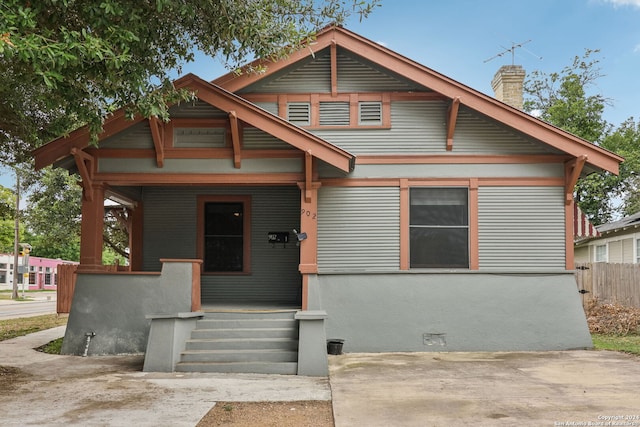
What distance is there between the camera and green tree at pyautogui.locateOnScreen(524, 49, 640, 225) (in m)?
29.2

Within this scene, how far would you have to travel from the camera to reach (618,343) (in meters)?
12.0

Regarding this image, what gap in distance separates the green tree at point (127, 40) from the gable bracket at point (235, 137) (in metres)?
0.96

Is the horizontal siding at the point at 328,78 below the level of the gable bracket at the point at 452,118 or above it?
above

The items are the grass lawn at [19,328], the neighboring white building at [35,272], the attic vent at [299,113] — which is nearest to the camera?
the attic vent at [299,113]

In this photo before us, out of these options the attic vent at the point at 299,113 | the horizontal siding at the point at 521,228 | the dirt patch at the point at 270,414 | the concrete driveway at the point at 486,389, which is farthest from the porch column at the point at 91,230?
the horizontal siding at the point at 521,228

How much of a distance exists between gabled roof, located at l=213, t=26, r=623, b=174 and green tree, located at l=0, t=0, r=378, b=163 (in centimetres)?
172

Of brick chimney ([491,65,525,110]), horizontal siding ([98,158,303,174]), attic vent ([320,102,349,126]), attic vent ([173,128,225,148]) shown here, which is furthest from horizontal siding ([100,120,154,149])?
brick chimney ([491,65,525,110])

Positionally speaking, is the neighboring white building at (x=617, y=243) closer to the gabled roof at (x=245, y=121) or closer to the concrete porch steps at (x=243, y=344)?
the gabled roof at (x=245, y=121)

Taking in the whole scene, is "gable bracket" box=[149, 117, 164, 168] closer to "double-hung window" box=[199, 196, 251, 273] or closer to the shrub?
"double-hung window" box=[199, 196, 251, 273]

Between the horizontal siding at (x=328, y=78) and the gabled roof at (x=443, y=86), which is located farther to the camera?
the horizontal siding at (x=328, y=78)

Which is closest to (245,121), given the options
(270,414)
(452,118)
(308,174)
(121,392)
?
(308,174)

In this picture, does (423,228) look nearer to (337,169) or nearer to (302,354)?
(337,169)

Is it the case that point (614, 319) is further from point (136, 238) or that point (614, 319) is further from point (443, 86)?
point (136, 238)

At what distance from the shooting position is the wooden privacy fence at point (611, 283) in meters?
14.7
